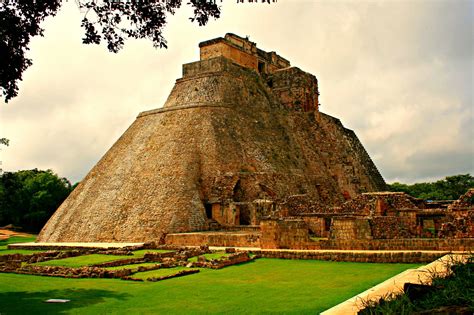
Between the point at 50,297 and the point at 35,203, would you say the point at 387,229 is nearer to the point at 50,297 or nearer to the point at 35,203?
the point at 50,297

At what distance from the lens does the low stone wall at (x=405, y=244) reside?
13.3 m

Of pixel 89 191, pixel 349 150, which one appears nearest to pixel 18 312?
pixel 89 191

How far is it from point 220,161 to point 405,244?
46.0 ft

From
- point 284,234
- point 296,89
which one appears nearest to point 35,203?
point 296,89

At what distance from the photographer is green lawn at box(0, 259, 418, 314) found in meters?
8.04

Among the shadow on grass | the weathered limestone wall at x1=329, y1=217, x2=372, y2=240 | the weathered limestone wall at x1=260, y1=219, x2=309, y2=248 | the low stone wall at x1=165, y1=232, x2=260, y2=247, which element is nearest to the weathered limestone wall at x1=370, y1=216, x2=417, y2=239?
the weathered limestone wall at x1=329, y1=217, x2=372, y2=240

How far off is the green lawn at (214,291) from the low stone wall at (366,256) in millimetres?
487

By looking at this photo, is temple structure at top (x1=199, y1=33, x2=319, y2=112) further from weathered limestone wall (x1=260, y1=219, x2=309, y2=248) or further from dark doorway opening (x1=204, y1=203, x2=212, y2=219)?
weathered limestone wall (x1=260, y1=219, x2=309, y2=248)

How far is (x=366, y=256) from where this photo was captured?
43.5 ft

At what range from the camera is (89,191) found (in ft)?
88.4

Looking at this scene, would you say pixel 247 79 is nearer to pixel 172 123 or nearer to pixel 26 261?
pixel 172 123

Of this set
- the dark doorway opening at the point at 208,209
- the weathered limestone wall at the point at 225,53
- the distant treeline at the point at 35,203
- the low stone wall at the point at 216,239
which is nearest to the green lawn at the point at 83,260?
the low stone wall at the point at 216,239

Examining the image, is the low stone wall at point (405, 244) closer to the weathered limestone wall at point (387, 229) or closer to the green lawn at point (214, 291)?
the weathered limestone wall at point (387, 229)

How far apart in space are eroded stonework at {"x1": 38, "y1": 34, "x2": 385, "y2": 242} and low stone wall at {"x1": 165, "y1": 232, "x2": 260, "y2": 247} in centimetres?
108
